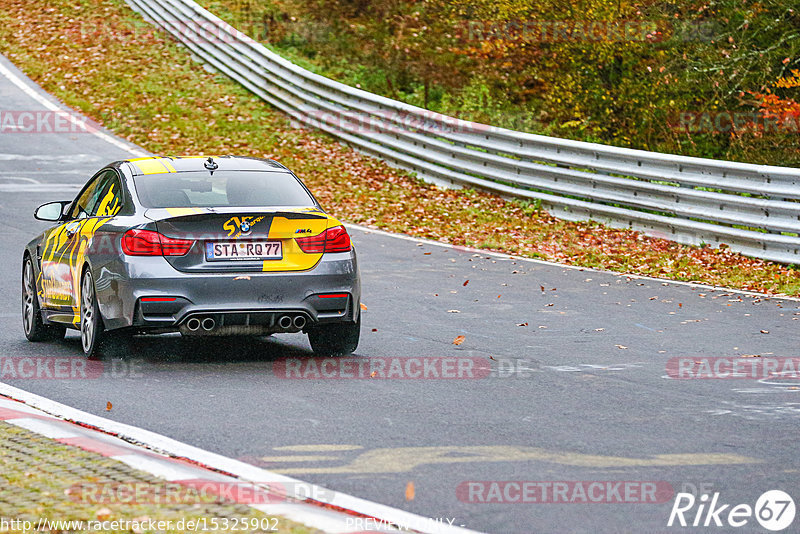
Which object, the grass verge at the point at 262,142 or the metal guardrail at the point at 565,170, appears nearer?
the metal guardrail at the point at 565,170

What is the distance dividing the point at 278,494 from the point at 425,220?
44.0 ft

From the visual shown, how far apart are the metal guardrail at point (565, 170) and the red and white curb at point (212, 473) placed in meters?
9.79

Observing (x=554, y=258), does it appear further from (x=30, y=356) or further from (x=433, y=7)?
(x=433, y=7)

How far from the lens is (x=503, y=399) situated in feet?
26.9

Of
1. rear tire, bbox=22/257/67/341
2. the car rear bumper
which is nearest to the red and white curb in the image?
the car rear bumper

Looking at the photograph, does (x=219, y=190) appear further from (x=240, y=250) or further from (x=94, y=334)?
(x=94, y=334)

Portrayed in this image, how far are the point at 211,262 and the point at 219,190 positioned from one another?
81cm

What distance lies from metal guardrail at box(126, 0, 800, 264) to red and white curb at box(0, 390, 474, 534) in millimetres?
9794

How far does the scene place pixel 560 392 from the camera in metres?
8.43

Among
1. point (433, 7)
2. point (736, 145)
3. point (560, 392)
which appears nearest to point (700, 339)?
point (560, 392)

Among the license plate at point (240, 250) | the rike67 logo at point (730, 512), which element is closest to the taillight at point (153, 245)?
the license plate at point (240, 250)

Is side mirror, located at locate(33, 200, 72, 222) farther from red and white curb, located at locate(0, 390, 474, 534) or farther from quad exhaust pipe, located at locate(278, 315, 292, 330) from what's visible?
red and white curb, located at locate(0, 390, 474, 534)

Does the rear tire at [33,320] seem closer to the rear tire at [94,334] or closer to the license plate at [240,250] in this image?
the rear tire at [94,334]

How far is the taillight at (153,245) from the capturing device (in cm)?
898
